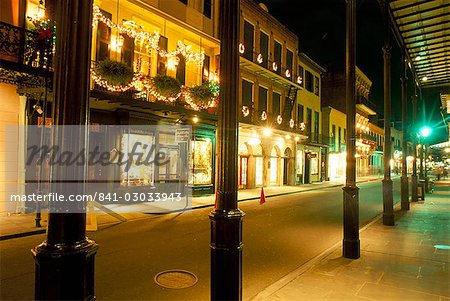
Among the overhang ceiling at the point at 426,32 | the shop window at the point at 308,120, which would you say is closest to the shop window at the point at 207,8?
the overhang ceiling at the point at 426,32

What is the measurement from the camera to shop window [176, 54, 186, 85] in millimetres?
17766

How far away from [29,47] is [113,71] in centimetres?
269

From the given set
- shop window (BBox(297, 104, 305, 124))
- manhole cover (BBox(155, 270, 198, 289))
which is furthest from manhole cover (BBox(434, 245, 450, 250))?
shop window (BBox(297, 104, 305, 124))

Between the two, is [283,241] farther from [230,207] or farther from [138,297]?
[230,207]

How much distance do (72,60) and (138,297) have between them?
374 centimetres

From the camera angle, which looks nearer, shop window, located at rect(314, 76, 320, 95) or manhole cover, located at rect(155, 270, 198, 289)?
manhole cover, located at rect(155, 270, 198, 289)

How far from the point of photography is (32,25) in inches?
454

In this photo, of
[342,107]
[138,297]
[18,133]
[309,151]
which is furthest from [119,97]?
[342,107]

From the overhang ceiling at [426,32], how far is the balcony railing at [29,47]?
1034 centimetres

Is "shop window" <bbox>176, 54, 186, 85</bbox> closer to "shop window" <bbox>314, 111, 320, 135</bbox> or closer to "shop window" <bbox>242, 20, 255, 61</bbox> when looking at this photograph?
"shop window" <bbox>242, 20, 255, 61</bbox>

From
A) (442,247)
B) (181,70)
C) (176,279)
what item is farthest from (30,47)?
(442,247)

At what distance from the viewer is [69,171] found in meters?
2.11

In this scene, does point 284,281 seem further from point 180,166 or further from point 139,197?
point 180,166

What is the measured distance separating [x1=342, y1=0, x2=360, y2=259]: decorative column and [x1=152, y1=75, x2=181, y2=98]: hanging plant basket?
28.8ft
